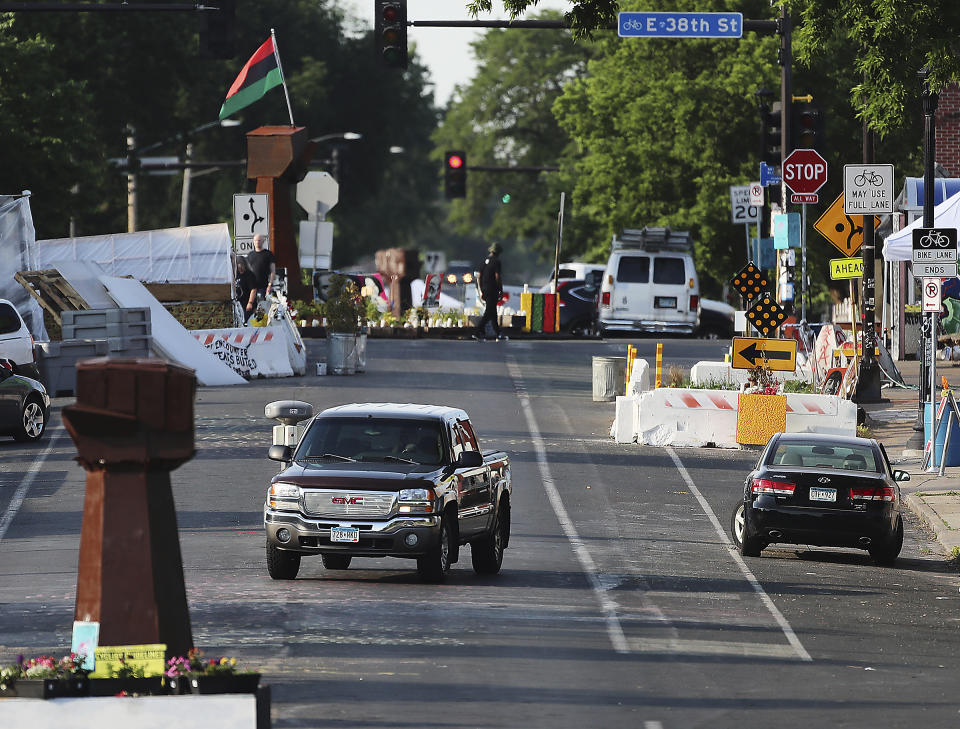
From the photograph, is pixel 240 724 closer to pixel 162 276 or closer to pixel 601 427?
pixel 601 427

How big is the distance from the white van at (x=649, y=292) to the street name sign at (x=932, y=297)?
2118 cm

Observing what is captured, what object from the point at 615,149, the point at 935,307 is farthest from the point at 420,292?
the point at 935,307

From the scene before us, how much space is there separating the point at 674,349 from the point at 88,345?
1496 cm

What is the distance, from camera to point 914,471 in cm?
2645

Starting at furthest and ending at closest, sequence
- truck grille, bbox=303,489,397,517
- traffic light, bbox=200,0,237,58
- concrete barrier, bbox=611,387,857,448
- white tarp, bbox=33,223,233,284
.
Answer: white tarp, bbox=33,223,233,284
traffic light, bbox=200,0,237,58
concrete barrier, bbox=611,387,857,448
truck grille, bbox=303,489,397,517

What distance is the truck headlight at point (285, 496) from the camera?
52.5 ft

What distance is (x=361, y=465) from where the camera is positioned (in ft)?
54.1

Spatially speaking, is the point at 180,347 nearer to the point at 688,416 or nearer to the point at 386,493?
the point at 688,416

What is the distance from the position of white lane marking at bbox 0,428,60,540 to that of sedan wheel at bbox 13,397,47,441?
254 millimetres

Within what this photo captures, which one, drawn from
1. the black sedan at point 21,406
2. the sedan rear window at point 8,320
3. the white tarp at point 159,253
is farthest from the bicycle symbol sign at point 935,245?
the white tarp at point 159,253

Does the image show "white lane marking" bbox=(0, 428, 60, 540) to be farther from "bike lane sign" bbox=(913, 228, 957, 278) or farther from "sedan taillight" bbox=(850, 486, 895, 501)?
"bike lane sign" bbox=(913, 228, 957, 278)

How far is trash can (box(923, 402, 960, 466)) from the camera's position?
26.3m

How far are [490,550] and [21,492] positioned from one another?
769 cm

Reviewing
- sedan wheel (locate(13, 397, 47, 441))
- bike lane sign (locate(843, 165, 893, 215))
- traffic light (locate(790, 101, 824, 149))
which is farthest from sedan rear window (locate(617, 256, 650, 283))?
sedan wheel (locate(13, 397, 47, 441))
